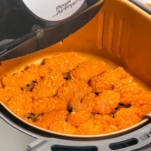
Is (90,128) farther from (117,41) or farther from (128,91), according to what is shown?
(117,41)

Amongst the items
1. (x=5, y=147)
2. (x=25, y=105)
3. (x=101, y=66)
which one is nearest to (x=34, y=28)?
(x=5, y=147)

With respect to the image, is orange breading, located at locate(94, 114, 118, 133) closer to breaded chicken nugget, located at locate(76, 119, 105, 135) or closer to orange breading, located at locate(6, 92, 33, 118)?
breaded chicken nugget, located at locate(76, 119, 105, 135)

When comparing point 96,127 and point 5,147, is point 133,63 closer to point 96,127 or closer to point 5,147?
point 96,127

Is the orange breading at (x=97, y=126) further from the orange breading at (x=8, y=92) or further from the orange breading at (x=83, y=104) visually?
the orange breading at (x=8, y=92)

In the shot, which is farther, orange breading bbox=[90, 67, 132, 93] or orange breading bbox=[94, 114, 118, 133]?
orange breading bbox=[90, 67, 132, 93]

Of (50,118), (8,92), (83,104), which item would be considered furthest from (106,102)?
(8,92)

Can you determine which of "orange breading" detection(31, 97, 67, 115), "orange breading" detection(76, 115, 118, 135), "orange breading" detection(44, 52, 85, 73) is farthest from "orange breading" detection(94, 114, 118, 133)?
"orange breading" detection(44, 52, 85, 73)
